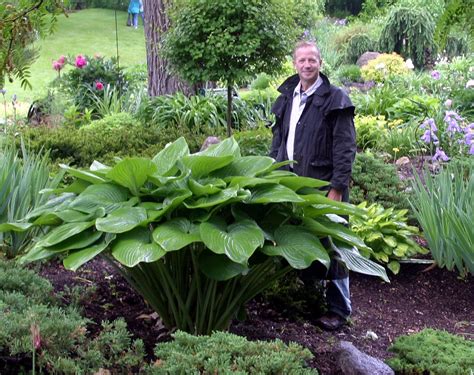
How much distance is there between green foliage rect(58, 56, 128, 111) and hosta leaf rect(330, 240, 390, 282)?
27.9 ft

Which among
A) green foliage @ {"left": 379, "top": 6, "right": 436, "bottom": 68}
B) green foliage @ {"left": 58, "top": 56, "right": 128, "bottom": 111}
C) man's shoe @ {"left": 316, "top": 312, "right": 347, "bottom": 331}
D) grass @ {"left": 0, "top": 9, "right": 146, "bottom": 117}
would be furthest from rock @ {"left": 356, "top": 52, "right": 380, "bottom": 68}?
man's shoe @ {"left": 316, "top": 312, "right": 347, "bottom": 331}

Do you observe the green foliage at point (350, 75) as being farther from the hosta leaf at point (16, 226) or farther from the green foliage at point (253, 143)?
the hosta leaf at point (16, 226)

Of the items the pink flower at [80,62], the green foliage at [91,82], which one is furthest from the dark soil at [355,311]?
the pink flower at [80,62]

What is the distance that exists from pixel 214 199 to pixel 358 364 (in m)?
0.94

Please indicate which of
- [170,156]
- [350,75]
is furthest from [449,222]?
[350,75]

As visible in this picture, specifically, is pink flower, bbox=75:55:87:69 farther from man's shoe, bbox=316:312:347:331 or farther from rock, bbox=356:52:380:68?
rock, bbox=356:52:380:68

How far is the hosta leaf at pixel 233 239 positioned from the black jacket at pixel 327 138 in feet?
4.03

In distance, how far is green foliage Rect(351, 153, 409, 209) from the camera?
6043 millimetres

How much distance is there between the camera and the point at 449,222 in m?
4.72

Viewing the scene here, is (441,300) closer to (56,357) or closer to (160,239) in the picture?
(160,239)

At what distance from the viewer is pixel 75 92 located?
11734mm

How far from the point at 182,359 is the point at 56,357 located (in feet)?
1.73

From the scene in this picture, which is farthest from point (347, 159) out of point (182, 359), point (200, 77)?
point (200, 77)

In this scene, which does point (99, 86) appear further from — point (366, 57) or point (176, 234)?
point (366, 57)
